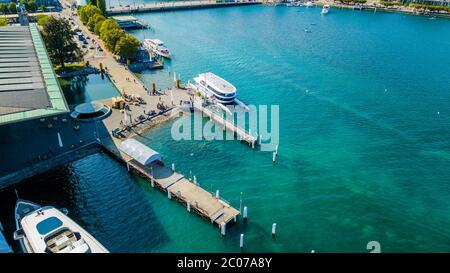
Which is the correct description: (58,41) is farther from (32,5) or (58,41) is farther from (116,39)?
(32,5)

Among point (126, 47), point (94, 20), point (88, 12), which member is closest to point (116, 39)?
point (126, 47)

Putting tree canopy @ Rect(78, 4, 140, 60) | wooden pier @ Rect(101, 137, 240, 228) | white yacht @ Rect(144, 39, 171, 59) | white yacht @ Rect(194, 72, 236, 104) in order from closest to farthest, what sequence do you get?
wooden pier @ Rect(101, 137, 240, 228)
white yacht @ Rect(194, 72, 236, 104)
tree canopy @ Rect(78, 4, 140, 60)
white yacht @ Rect(144, 39, 171, 59)

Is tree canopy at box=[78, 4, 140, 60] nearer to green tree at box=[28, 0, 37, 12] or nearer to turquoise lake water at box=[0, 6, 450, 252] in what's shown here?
turquoise lake water at box=[0, 6, 450, 252]

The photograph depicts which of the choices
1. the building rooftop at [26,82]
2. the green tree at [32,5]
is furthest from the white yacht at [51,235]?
the green tree at [32,5]

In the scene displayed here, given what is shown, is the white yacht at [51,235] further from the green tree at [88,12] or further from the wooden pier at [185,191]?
the green tree at [88,12]

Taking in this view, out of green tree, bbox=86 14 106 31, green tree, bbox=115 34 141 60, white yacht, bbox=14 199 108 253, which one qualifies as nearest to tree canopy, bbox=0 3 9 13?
green tree, bbox=86 14 106 31
